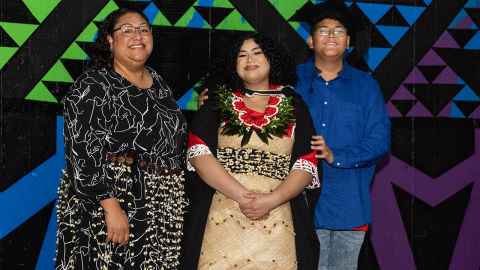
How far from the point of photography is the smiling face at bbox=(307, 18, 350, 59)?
375cm

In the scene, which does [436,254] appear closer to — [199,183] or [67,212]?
[199,183]

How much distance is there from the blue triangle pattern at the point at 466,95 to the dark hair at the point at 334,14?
4.19 ft

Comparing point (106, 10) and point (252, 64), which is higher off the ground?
point (106, 10)

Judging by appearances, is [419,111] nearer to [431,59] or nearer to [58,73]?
[431,59]

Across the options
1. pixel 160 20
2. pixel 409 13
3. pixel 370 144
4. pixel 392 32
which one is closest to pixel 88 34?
pixel 160 20

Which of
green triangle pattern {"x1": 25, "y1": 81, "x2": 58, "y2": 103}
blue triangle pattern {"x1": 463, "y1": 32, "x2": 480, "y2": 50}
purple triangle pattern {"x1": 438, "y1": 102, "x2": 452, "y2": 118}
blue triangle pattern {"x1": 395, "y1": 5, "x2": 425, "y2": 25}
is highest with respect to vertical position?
blue triangle pattern {"x1": 395, "y1": 5, "x2": 425, "y2": 25}

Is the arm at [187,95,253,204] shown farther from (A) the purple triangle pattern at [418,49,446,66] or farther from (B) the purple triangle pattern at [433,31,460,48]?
(B) the purple triangle pattern at [433,31,460,48]

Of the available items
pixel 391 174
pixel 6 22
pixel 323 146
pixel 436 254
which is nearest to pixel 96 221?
pixel 323 146

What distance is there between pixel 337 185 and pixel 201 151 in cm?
73

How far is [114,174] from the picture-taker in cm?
324

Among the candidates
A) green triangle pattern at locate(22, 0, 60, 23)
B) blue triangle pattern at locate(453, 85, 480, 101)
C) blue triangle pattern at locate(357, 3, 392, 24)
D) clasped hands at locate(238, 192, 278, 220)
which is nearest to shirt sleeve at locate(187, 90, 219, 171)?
clasped hands at locate(238, 192, 278, 220)

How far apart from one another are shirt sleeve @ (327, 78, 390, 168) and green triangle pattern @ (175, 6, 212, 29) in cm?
119

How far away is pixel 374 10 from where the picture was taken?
4711 millimetres

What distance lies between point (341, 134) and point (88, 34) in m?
1.57
